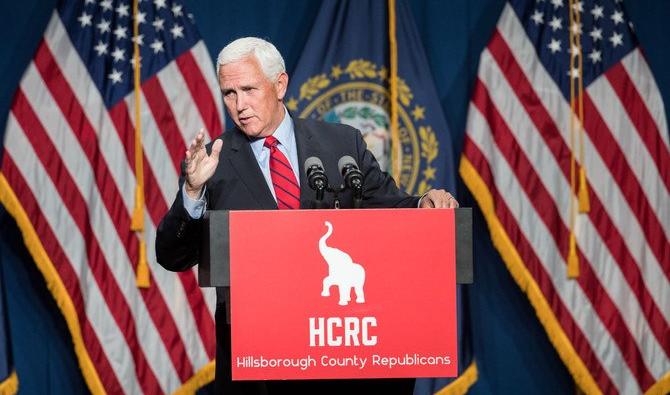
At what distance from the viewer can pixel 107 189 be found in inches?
189

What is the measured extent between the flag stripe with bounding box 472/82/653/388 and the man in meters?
2.21

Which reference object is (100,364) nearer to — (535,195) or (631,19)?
(535,195)

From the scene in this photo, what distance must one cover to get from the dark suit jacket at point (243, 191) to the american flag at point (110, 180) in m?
2.05

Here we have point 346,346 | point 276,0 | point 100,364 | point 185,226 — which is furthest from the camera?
point 276,0

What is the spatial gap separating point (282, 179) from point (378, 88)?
2.34m

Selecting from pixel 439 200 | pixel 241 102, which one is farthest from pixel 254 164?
pixel 439 200

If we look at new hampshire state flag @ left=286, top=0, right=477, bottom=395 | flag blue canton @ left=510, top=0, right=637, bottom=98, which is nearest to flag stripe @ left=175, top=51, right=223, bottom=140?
new hampshire state flag @ left=286, top=0, right=477, bottom=395

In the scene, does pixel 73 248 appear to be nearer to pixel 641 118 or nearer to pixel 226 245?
pixel 226 245

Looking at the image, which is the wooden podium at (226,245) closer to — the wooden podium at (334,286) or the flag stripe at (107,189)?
the wooden podium at (334,286)

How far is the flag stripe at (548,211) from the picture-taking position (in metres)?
4.94

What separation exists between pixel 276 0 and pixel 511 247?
1720 millimetres

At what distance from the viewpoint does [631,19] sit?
17.3ft

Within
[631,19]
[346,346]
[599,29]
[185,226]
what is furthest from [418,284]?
[631,19]

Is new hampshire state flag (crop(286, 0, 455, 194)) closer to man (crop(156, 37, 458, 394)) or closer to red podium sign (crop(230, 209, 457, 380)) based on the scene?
man (crop(156, 37, 458, 394))
